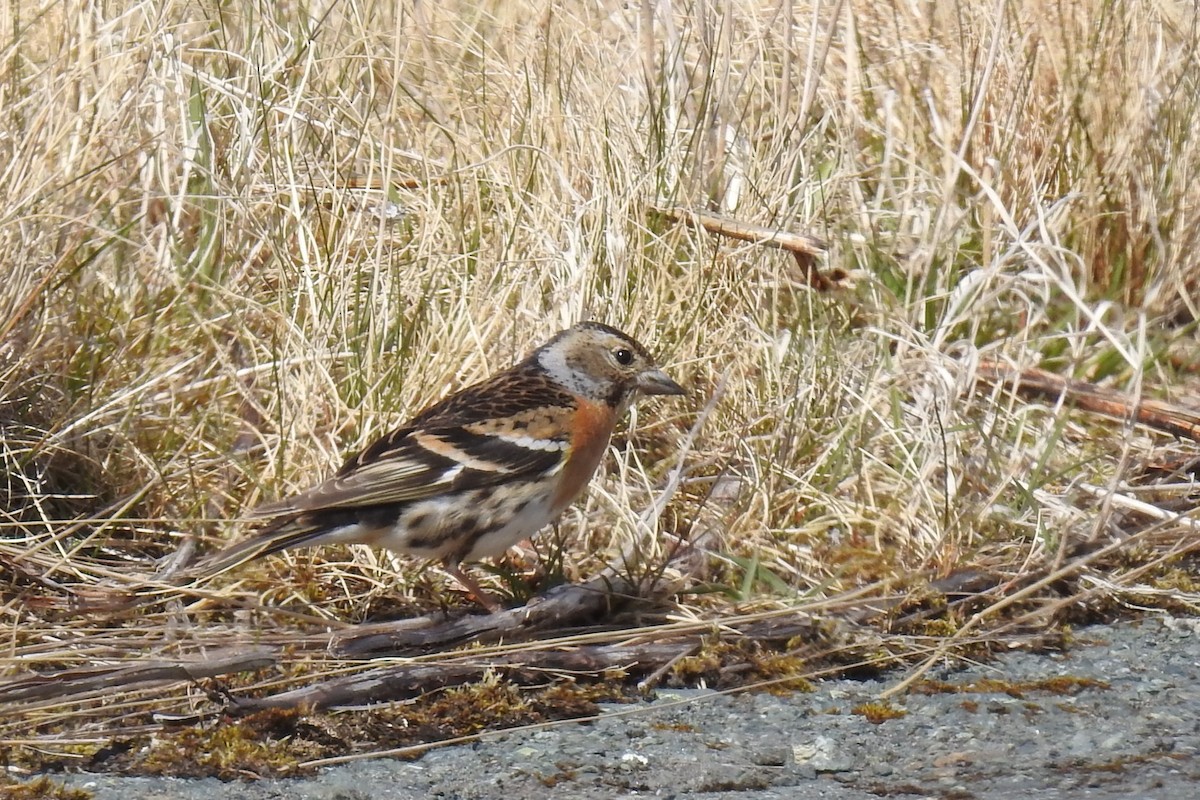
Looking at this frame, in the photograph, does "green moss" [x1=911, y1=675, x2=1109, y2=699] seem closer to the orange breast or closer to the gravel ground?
the gravel ground

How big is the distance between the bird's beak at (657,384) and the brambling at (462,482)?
0.20m

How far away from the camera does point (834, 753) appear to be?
12.6 feet

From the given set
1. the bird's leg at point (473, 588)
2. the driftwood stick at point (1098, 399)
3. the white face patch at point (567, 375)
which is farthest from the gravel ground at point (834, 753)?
the driftwood stick at point (1098, 399)

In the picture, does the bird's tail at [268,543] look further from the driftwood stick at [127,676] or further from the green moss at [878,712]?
the green moss at [878,712]

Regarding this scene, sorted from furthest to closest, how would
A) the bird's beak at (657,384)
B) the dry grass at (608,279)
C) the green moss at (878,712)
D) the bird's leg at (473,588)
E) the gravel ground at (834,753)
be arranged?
the bird's beak at (657,384), the dry grass at (608,279), the bird's leg at (473,588), the green moss at (878,712), the gravel ground at (834,753)

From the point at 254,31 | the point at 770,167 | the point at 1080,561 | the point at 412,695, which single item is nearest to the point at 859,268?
the point at 770,167

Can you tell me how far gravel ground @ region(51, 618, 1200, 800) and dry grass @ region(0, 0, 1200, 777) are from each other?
1.15 feet

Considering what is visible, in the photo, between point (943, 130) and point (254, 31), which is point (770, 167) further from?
point (254, 31)

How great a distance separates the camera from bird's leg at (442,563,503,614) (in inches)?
183

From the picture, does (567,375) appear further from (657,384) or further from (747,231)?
(747,231)

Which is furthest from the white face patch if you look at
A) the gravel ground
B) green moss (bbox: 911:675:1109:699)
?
green moss (bbox: 911:675:1109:699)

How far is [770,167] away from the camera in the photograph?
615 centimetres

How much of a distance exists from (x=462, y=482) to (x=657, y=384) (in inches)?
34.4

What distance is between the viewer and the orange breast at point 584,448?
475 cm
